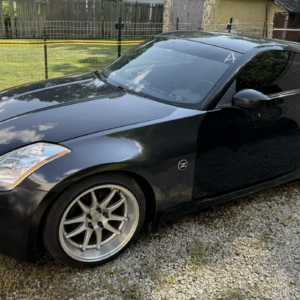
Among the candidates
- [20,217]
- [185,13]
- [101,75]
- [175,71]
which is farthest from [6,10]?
[20,217]

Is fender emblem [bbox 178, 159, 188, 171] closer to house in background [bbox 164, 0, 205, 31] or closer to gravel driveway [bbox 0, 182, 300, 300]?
gravel driveway [bbox 0, 182, 300, 300]

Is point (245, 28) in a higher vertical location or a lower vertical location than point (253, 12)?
lower

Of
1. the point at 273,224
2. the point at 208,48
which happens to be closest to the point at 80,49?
the point at 208,48

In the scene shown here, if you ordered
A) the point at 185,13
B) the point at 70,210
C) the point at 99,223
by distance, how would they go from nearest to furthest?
the point at 70,210 < the point at 99,223 < the point at 185,13

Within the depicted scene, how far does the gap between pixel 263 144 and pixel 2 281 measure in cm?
223

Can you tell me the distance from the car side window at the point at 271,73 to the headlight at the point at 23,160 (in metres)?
1.58

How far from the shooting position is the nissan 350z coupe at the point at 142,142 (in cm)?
213

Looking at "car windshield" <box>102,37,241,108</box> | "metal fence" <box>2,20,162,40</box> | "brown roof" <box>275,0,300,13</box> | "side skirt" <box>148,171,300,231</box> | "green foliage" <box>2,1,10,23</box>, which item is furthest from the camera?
"brown roof" <box>275,0,300,13</box>

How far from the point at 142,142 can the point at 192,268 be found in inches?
38.5

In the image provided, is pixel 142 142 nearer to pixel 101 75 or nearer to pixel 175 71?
pixel 175 71

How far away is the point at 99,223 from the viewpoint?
2.45 m

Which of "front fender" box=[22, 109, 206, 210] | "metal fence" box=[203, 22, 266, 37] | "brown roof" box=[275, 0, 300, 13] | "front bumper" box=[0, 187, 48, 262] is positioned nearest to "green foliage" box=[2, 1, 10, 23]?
"metal fence" box=[203, 22, 266, 37]

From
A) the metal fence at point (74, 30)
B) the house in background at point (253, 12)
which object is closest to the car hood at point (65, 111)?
the metal fence at point (74, 30)

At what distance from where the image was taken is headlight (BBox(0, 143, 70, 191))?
6.82ft
